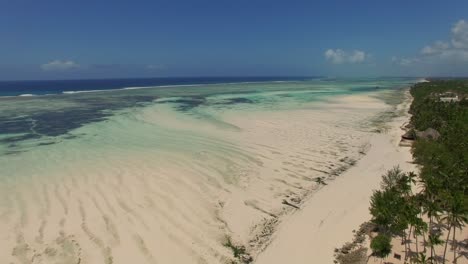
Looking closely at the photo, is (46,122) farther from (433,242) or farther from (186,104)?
(433,242)

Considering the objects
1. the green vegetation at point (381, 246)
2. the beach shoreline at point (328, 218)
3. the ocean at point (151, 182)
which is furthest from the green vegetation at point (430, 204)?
the ocean at point (151, 182)

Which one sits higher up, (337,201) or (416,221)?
(416,221)

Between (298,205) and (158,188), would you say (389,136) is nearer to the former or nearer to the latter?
(298,205)

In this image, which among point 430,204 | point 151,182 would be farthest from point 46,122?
point 430,204

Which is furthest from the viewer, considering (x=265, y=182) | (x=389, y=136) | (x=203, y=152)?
(x=389, y=136)

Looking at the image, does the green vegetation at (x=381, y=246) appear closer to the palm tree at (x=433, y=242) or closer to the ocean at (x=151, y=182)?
the palm tree at (x=433, y=242)

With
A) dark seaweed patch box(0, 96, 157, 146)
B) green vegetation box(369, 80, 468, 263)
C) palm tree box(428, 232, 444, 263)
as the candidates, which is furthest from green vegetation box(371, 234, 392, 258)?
dark seaweed patch box(0, 96, 157, 146)

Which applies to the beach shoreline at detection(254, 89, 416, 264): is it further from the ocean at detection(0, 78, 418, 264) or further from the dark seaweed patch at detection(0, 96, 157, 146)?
the dark seaweed patch at detection(0, 96, 157, 146)

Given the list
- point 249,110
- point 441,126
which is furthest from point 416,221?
point 249,110
